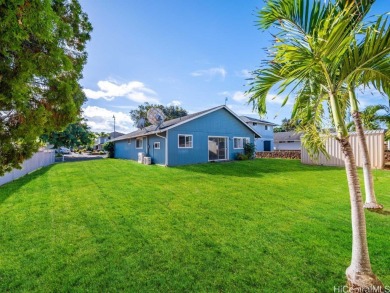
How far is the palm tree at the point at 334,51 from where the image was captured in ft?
7.75

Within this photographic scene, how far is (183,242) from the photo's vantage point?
12.8 ft

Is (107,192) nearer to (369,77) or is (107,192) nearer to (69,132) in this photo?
(369,77)

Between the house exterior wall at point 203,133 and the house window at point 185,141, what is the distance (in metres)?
0.24

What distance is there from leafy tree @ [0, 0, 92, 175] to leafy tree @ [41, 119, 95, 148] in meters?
24.2

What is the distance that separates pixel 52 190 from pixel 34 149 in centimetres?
569

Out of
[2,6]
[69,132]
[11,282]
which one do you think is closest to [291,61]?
[2,6]

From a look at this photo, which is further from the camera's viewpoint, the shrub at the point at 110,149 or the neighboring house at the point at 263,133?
the neighboring house at the point at 263,133

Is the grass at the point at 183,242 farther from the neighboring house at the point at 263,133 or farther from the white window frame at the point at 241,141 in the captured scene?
the neighboring house at the point at 263,133

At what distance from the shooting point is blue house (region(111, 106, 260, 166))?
1567 centimetres

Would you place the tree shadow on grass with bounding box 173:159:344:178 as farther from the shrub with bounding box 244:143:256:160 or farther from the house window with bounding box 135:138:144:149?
the house window with bounding box 135:138:144:149

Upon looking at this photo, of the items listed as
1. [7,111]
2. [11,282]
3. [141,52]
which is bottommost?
[11,282]

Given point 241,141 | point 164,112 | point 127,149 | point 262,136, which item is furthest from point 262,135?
point 164,112

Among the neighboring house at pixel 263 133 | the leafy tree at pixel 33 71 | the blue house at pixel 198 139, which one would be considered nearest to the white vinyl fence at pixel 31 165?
the leafy tree at pixel 33 71

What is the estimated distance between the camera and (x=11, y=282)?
2.82 m
